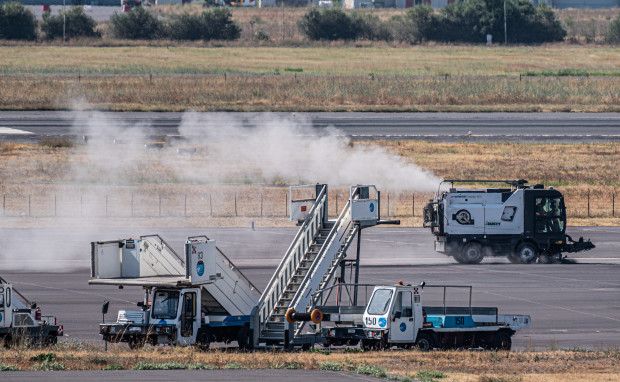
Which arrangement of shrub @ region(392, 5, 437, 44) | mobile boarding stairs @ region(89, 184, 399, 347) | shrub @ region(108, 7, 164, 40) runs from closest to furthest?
mobile boarding stairs @ region(89, 184, 399, 347)
shrub @ region(108, 7, 164, 40)
shrub @ region(392, 5, 437, 44)

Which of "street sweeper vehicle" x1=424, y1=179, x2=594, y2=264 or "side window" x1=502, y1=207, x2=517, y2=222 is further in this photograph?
"side window" x1=502, y1=207, x2=517, y2=222

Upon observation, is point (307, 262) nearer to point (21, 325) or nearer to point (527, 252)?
point (21, 325)

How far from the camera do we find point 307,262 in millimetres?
35062

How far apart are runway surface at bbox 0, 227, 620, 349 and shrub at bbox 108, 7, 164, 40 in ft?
392

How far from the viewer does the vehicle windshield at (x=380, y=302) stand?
32.2 meters

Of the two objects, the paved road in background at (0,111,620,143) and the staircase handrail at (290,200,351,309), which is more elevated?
the paved road in background at (0,111,620,143)

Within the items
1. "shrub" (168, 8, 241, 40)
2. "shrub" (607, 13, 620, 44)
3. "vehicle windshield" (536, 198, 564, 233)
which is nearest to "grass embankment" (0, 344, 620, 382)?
"vehicle windshield" (536, 198, 564, 233)

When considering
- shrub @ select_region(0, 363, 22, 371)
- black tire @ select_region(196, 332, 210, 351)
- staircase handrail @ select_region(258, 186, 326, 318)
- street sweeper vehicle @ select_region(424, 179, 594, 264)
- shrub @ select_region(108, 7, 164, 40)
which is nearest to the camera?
shrub @ select_region(0, 363, 22, 371)

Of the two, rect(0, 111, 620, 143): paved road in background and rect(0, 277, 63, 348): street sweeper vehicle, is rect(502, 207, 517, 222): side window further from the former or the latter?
rect(0, 111, 620, 143): paved road in background

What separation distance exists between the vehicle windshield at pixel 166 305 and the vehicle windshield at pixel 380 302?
656 cm

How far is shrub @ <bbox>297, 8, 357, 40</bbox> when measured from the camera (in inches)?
7347

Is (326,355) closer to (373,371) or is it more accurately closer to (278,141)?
(373,371)

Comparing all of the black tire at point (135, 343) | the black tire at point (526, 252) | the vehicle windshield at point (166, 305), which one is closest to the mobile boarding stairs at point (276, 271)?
the vehicle windshield at point (166, 305)

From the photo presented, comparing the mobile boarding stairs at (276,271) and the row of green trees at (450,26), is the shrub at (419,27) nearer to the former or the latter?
the row of green trees at (450,26)
